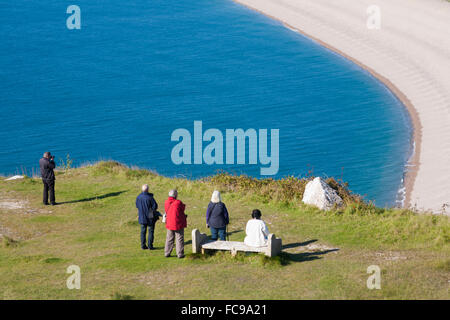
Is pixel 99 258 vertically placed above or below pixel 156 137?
below

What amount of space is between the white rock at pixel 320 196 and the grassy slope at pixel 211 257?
0.45 metres

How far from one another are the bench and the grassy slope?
28 centimetres

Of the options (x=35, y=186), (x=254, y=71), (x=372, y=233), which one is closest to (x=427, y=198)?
(x=372, y=233)

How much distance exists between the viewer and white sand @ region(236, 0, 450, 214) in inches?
1806

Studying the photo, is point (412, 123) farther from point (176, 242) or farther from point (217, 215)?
point (176, 242)

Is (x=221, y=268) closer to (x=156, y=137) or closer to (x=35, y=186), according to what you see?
(x=35, y=186)

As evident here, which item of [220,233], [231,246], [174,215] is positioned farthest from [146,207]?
[231,246]

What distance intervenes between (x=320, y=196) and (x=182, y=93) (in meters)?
42.1

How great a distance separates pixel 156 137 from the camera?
55719 millimetres

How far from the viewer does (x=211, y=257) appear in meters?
19.5

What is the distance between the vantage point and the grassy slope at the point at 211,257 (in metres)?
17.2

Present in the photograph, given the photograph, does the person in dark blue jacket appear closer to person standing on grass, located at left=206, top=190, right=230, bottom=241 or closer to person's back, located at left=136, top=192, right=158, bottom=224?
person's back, located at left=136, top=192, right=158, bottom=224

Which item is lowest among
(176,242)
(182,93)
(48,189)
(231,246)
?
(231,246)
